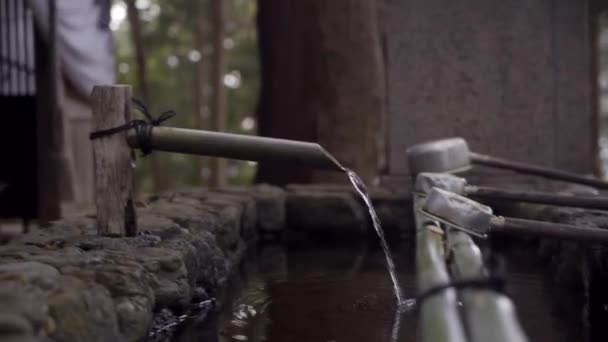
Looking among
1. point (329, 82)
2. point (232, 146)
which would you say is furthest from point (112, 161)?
point (329, 82)

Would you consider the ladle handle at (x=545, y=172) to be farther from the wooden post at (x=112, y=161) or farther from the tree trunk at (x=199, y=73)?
the tree trunk at (x=199, y=73)

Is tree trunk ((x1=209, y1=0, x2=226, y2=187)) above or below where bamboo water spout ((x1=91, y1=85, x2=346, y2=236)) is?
above

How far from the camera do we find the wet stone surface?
2.42m

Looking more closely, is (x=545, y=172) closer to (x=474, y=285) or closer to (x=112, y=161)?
(x=112, y=161)

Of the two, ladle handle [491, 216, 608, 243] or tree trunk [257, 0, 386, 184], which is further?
tree trunk [257, 0, 386, 184]

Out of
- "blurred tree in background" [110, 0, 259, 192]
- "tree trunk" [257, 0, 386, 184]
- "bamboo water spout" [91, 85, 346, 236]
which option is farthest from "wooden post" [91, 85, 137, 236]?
"blurred tree in background" [110, 0, 259, 192]

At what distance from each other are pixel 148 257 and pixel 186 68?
1687cm

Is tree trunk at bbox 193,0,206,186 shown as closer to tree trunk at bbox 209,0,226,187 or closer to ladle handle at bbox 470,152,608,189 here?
tree trunk at bbox 209,0,226,187

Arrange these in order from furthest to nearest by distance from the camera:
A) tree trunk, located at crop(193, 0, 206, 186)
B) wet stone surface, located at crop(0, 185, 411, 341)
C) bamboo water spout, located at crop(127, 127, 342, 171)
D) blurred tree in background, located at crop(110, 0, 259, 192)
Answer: blurred tree in background, located at crop(110, 0, 259, 192), tree trunk, located at crop(193, 0, 206, 186), bamboo water spout, located at crop(127, 127, 342, 171), wet stone surface, located at crop(0, 185, 411, 341)

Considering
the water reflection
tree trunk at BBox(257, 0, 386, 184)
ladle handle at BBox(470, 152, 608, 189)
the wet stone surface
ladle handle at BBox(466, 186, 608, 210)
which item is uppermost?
tree trunk at BBox(257, 0, 386, 184)

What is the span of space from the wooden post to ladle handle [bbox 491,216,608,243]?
1575 millimetres

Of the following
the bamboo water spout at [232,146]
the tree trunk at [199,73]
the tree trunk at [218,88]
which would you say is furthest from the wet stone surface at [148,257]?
the tree trunk at [199,73]

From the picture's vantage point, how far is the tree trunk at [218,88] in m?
13.1

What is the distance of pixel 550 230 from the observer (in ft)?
10.6
